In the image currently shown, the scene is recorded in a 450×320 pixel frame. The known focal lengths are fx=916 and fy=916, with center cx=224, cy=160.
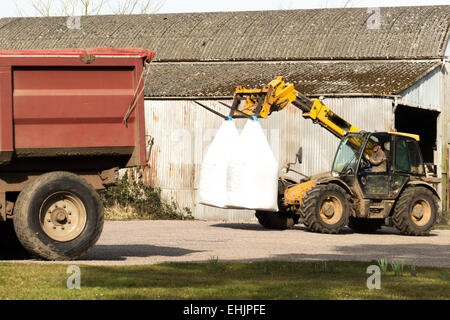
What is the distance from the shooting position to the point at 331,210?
2041cm

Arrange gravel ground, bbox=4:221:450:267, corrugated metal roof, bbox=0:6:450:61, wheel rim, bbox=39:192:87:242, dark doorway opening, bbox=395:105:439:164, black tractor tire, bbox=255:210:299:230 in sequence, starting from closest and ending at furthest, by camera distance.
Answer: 1. wheel rim, bbox=39:192:87:242
2. gravel ground, bbox=4:221:450:267
3. black tractor tire, bbox=255:210:299:230
4. corrugated metal roof, bbox=0:6:450:61
5. dark doorway opening, bbox=395:105:439:164

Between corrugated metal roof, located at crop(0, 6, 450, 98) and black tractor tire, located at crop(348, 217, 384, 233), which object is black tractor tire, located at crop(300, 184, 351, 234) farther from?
corrugated metal roof, located at crop(0, 6, 450, 98)

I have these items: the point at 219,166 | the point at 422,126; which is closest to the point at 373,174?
the point at 219,166

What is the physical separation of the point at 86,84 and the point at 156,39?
66.5ft

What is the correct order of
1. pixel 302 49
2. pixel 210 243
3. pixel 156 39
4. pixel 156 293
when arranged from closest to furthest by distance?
pixel 156 293, pixel 210 243, pixel 302 49, pixel 156 39

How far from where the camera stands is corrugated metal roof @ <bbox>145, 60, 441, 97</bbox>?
2522cm

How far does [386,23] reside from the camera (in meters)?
31.0

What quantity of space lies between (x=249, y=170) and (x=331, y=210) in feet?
9.94

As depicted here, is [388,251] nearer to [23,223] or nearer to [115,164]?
[115,164]

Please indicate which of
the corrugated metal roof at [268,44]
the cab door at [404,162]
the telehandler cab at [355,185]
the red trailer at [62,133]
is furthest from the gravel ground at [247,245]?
the corrugated metal roof at [268,44]

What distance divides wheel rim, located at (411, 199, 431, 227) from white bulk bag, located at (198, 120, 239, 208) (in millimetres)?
5114

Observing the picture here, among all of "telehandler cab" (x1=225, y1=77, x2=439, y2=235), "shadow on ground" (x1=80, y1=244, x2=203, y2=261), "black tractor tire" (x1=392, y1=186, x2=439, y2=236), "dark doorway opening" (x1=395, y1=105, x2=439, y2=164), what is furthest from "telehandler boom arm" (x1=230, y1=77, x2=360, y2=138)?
"dark doorway opening" (x1=395, y1=105, x2=439, y2=164)

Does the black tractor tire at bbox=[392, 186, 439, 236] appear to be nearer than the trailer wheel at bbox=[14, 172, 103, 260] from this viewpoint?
No
